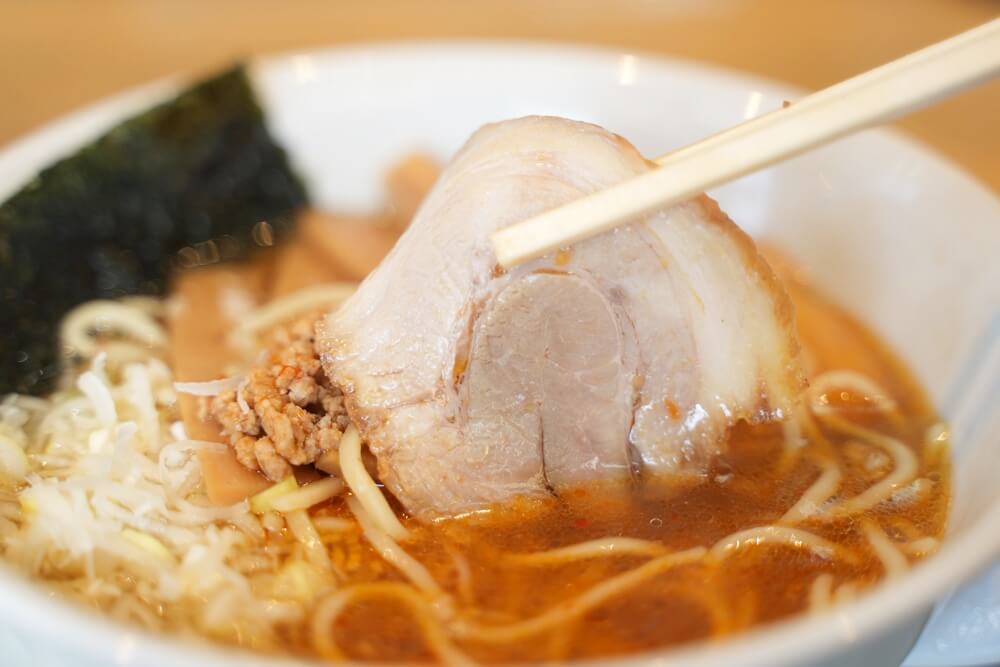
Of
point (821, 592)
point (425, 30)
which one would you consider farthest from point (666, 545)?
point (425, 30)

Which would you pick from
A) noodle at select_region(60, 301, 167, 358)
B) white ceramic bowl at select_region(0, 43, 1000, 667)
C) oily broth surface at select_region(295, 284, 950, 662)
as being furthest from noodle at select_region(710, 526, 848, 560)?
noodle at select_region(60, 301, 167, 358)

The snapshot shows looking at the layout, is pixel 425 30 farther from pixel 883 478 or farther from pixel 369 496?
pixel 883 478

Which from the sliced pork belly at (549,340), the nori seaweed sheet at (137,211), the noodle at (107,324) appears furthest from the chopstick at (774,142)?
the nori seaweed sheet at (137,211)

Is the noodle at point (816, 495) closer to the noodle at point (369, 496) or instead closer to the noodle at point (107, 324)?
the noodle at point (369, 496)

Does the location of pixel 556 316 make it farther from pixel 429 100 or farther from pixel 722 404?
pixel 429 100

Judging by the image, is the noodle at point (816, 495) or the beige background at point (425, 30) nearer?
the noodle at point (816, 495)

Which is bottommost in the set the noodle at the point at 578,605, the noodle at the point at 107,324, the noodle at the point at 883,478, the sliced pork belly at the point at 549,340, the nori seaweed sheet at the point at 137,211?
the noodle at the point at 578,605
